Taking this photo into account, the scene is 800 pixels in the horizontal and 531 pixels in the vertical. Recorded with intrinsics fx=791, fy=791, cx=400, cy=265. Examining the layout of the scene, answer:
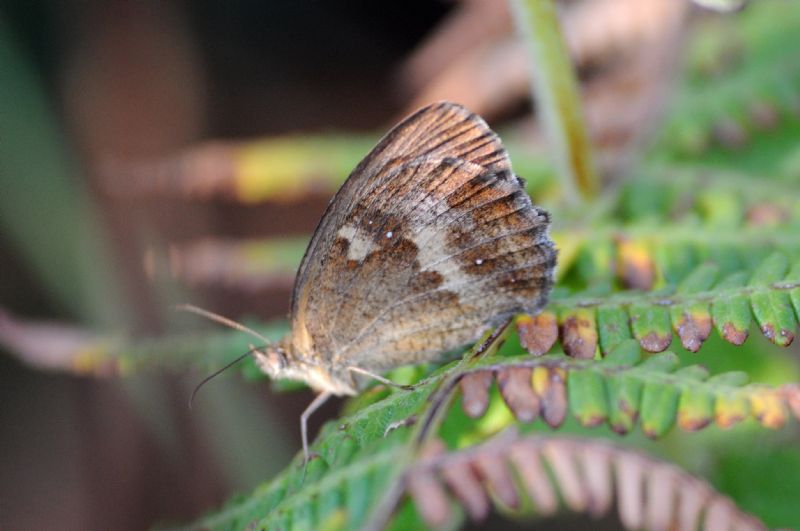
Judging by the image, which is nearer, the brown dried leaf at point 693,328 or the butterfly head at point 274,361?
the brown dried leaf at point 693,328

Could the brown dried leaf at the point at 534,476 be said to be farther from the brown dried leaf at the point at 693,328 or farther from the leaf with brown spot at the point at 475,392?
the brown dried leaf at the point at 693,328

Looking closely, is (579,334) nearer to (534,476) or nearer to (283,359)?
(534,476)

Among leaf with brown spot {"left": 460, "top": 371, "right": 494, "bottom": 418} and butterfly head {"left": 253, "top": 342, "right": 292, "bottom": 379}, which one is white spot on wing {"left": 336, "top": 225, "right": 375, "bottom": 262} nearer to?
butterfly head {"left": 253, "top": 342, "right": 292, "bottom": 379}

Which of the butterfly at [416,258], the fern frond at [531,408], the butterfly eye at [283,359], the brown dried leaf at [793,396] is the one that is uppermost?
the butterfly at [416,258]

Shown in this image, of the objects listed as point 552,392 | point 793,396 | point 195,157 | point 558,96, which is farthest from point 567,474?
point 195,157

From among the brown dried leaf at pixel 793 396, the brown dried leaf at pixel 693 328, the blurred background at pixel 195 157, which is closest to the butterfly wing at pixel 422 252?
the brown dried leaf at pixel 693 328

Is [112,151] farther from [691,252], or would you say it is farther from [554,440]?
[554,440]

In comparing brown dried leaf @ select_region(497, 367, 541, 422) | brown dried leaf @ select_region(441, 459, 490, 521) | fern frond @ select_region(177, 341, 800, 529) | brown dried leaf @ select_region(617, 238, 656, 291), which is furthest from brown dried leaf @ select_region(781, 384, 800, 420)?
brown dried leaf @ select_region(617, 238, 656, 291)
